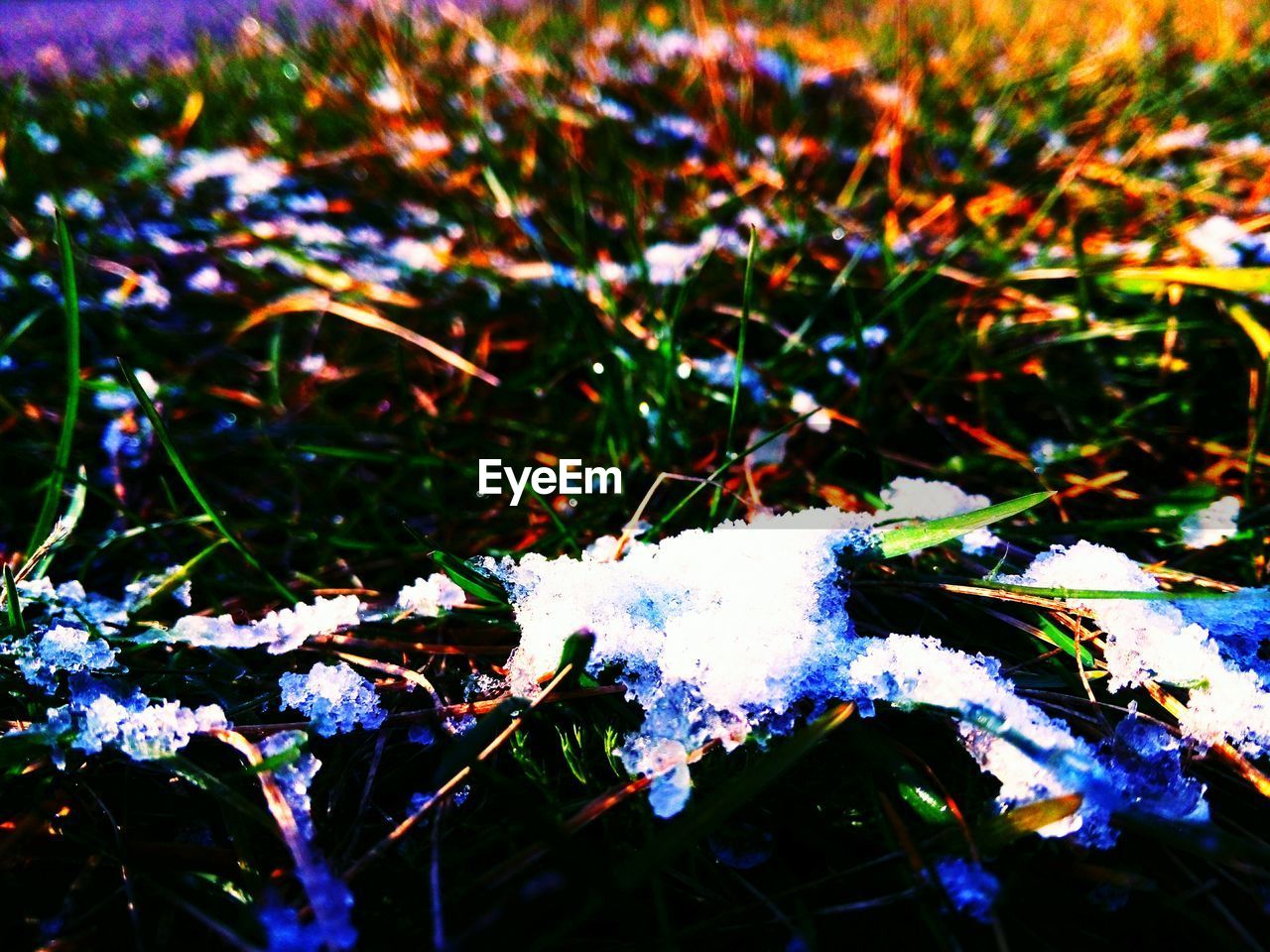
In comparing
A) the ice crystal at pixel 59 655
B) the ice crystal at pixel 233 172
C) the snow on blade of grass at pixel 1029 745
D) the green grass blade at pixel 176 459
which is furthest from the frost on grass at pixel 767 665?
the ice crystal at pixel 233 172

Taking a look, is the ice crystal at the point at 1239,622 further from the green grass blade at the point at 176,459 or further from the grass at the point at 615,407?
the green grass blade at the point at 176,459

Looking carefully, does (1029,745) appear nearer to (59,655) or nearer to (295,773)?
(295,773)

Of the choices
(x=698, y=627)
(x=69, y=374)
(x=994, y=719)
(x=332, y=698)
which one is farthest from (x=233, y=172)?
(x=994, y=719)

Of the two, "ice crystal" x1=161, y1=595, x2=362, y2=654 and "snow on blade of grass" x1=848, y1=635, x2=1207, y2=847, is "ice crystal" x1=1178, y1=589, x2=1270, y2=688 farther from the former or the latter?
"ice crystal" x1=161, y1=595, x2=362, y2=654

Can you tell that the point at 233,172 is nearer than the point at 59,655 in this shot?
No

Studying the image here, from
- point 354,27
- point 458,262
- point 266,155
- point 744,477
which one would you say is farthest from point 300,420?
point 354,27

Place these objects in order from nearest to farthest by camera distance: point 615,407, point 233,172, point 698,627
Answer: point 698,627 → point 615,407 → point 233,172
